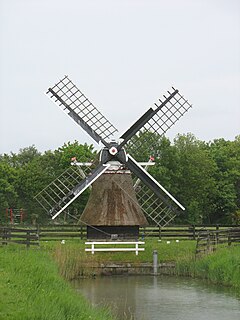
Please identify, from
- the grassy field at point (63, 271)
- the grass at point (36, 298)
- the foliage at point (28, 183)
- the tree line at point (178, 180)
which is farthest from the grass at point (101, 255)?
the foliage at point (28, 183)

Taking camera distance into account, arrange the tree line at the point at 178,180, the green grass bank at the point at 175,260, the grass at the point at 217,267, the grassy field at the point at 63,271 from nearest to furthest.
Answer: the grassy field at the point at 63,271
the grass at the point at 217,267
the green grass bank at the point at 175,260
the tree line at the point at 178,180

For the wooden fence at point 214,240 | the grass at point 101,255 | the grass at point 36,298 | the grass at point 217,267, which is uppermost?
the wooden fence at point 214,240

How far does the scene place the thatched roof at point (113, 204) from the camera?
24.7m

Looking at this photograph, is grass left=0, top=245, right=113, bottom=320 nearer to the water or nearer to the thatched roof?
the water

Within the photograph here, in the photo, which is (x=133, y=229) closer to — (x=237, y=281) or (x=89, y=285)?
(x=89, y=285)

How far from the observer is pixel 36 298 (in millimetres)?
10812

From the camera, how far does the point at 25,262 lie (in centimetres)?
1577

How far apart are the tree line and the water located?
21.6 metres

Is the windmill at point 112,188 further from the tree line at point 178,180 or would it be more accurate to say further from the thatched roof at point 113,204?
the tree line at point 178,180

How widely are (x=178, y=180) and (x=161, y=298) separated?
30.7m

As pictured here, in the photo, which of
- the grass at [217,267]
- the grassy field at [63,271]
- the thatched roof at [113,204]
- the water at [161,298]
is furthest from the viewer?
the thatched roof at [113,204]

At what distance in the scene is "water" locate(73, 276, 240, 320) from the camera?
47.7 ft

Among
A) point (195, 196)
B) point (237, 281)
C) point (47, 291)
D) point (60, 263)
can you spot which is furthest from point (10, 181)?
point (47, 291)

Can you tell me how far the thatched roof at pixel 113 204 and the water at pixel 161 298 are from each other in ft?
10.5
